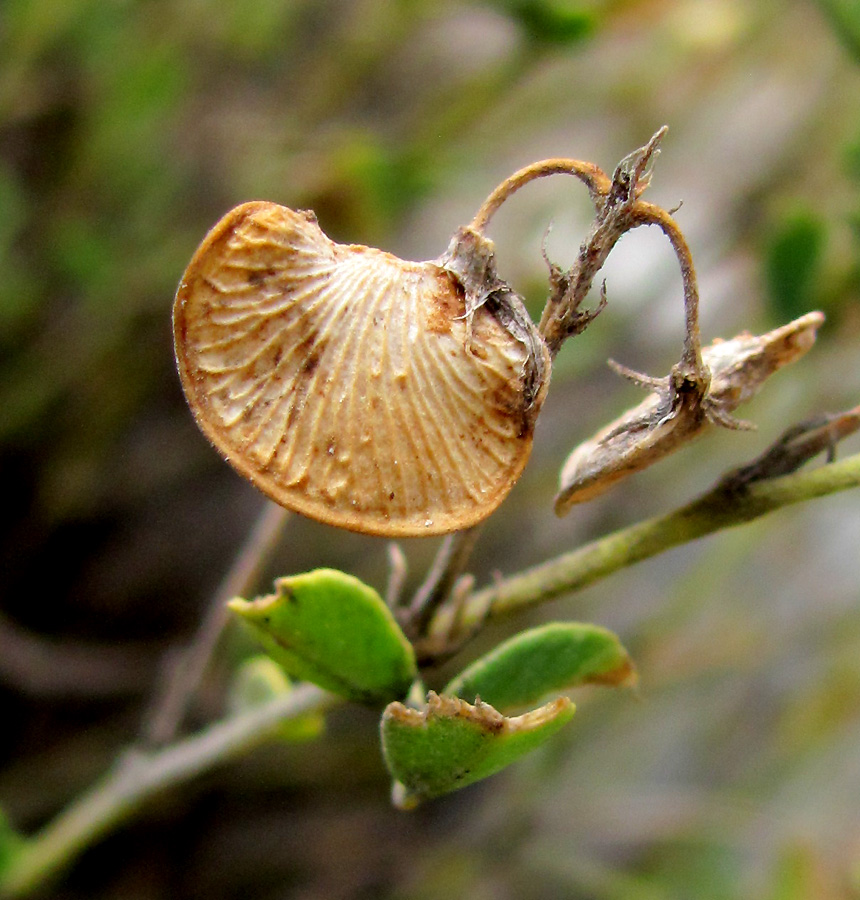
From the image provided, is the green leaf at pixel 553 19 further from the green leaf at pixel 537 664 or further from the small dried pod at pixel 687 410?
the green leaf at pixel 537 664

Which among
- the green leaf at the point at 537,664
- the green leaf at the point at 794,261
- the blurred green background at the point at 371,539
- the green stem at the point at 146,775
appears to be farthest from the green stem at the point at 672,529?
the blurred green background at the point at 371,539

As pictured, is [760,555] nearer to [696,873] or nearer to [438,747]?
[696,873]

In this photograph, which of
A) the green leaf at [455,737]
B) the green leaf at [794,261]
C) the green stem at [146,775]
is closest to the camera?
the green leaf at [455,737]

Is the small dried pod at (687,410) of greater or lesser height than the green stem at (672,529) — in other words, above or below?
above

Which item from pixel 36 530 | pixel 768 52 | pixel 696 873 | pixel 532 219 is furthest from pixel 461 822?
pixel 768 52

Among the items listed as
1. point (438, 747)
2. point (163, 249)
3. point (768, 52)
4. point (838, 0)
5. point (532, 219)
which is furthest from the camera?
point (768, 52)

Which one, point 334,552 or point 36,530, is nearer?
point 36,530
